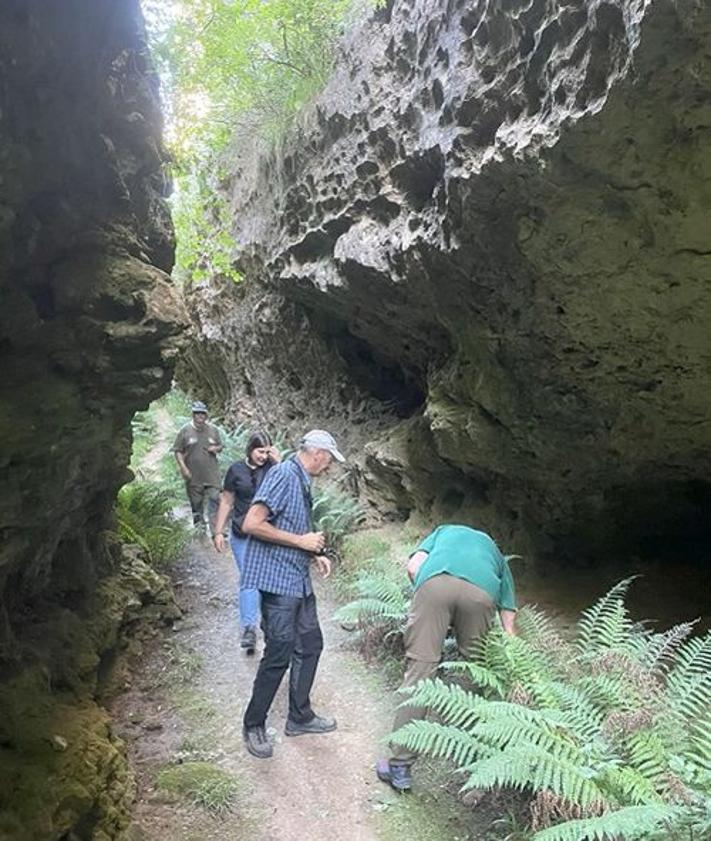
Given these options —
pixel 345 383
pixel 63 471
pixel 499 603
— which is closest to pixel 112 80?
pixel 63 471

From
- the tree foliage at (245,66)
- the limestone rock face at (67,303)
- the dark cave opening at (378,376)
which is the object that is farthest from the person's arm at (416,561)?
the dark cave opening at (378,376)

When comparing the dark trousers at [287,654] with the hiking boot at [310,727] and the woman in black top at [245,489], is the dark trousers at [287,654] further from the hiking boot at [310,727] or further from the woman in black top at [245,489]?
the woman in black top at [245,489]

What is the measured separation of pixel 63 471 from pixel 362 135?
5.38m

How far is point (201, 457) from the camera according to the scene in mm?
9203

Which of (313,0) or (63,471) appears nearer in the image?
(63,471)

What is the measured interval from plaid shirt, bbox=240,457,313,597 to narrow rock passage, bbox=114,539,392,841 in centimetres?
117

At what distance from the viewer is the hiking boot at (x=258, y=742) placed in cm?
460

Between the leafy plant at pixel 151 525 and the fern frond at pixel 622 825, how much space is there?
18.9 ft

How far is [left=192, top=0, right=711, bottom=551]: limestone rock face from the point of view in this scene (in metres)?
4.11

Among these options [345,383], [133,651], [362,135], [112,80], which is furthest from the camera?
[345,383]

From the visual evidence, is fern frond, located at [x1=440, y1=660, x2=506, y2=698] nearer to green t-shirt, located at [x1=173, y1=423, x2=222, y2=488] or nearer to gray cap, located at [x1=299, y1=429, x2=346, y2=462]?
gray cap, located at [x1=299, y1=429, x2=346, y2=462]

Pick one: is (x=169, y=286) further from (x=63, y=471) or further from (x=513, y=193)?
(x=513, y=193)

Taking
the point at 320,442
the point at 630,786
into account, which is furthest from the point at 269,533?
the point at 630,786

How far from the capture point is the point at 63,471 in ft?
13.1
